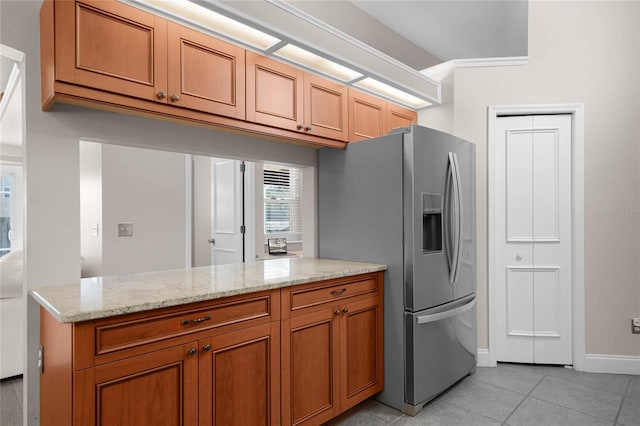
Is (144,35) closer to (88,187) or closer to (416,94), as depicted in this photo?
(416,94)

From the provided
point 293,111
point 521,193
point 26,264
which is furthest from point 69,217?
point 521,193

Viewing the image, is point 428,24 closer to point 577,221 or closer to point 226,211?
point 577,221

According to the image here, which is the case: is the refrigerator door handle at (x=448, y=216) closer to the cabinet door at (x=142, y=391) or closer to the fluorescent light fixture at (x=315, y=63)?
the fluorescent light fixture at (x=315, y=63)

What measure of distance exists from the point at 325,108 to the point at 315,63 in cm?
30

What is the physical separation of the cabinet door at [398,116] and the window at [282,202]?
6.26ft

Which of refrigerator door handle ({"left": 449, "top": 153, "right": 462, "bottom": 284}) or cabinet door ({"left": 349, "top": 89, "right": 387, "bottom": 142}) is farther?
cabinet door ({"left": 349, "top": 89, "right": 387, "bottom": 142})

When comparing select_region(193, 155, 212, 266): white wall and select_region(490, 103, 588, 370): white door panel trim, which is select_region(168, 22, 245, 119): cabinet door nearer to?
select_region(490, 103, 588, 370): white door panel trim

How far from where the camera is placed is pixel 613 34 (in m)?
3.03

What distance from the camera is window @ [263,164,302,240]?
502cm

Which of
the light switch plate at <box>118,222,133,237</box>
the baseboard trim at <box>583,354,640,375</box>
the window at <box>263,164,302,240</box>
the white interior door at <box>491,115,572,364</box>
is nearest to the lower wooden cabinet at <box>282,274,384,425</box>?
the white interior door at <box>491,115,572,364</box>

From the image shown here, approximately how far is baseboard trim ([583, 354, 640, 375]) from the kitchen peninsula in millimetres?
1871

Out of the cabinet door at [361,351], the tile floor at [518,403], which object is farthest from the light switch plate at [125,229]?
the cabinet door at [361,351]

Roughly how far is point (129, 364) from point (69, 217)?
2.94 feet

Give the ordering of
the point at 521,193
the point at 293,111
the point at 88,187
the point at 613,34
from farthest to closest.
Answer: the point at 88,187, the point at 521,193, the point at 613,34, the point at 293,111
